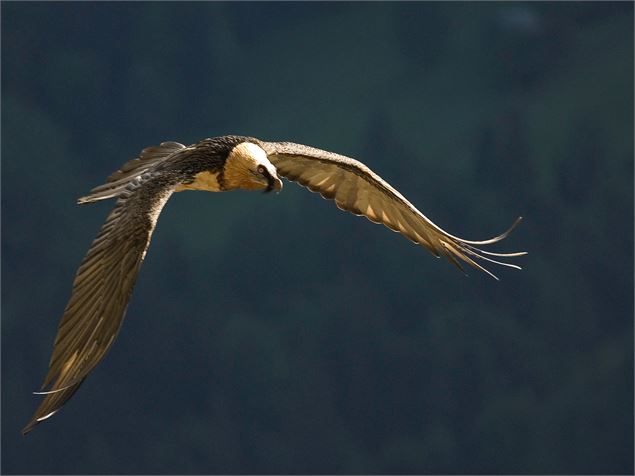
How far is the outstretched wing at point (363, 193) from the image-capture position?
10.4m

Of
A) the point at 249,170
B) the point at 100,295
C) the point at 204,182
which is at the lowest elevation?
the point at 100,295

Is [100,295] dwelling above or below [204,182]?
below

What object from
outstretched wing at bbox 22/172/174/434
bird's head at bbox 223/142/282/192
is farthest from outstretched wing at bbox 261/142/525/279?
outstretched wing at bbox 22/172/174/434

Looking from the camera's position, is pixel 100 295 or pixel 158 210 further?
pixel 158 210

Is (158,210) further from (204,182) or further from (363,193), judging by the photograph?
(363,193)

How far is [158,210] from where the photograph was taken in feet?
27.8

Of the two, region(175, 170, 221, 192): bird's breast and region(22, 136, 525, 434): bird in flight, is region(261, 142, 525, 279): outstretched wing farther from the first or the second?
region(175, 170, 221, 192): bird's breast

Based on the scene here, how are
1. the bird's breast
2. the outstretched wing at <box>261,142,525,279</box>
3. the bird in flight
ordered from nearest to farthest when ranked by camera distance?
the bird in flight, the bird's breast, the outstretched wing at <box>261,142,525,279</box>

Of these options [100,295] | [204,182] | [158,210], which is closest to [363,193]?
[204,182]

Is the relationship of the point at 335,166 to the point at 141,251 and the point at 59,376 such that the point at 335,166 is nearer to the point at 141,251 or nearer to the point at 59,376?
the point at 141,251

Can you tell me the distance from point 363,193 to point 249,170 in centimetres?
187

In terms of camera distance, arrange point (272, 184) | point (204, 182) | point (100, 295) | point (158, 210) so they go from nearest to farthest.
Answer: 1. point (100, 295)
2. point (158, 210)
3. point (272, 184)
4. point (204, 182)

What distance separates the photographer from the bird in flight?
795 cm

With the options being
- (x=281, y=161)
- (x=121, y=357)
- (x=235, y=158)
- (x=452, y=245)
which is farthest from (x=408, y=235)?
(x=121, y=357)
